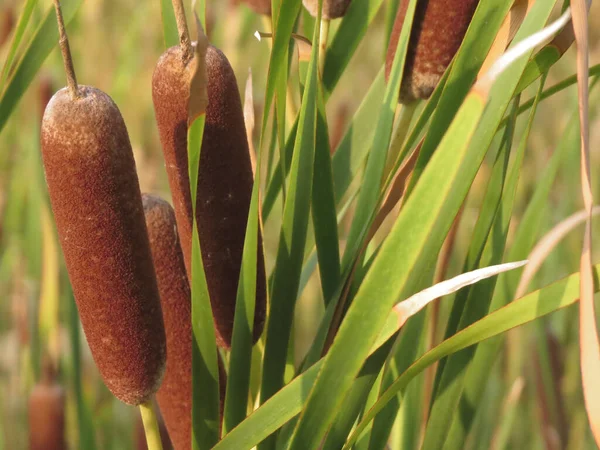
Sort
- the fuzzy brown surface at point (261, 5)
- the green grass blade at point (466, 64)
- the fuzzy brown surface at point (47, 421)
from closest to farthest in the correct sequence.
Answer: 1. the green grass blade at point (466, 64)
2. the fuzzy brown surface at point (261, 5)
3. the fuzzy brown surface at point (47, 421)

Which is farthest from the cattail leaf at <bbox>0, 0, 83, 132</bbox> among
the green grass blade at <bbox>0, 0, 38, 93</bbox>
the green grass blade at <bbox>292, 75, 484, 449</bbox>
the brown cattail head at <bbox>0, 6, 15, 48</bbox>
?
the brown cattail head at <bbox>0, 6, 15, 48</bbox>

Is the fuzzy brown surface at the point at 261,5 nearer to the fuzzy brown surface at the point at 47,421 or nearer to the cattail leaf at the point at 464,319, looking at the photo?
the cattail leaf at the point at 464,319

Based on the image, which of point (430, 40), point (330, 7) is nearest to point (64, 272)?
point (330, 7)

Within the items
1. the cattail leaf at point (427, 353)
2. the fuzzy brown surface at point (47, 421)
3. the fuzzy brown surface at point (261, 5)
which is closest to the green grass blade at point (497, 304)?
the cattail leaf at point (427, 353)

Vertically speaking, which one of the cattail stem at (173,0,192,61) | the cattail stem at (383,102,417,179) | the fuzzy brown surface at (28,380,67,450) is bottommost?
the fuzzy brown surface at (28,380,67,450)

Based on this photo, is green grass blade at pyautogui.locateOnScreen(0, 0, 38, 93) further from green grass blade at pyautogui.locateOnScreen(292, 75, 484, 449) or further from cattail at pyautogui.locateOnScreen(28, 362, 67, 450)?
cattail at pyautogui.locateOnScreen(28, 362, 67, 450)

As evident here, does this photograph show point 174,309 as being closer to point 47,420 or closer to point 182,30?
point 182,30
